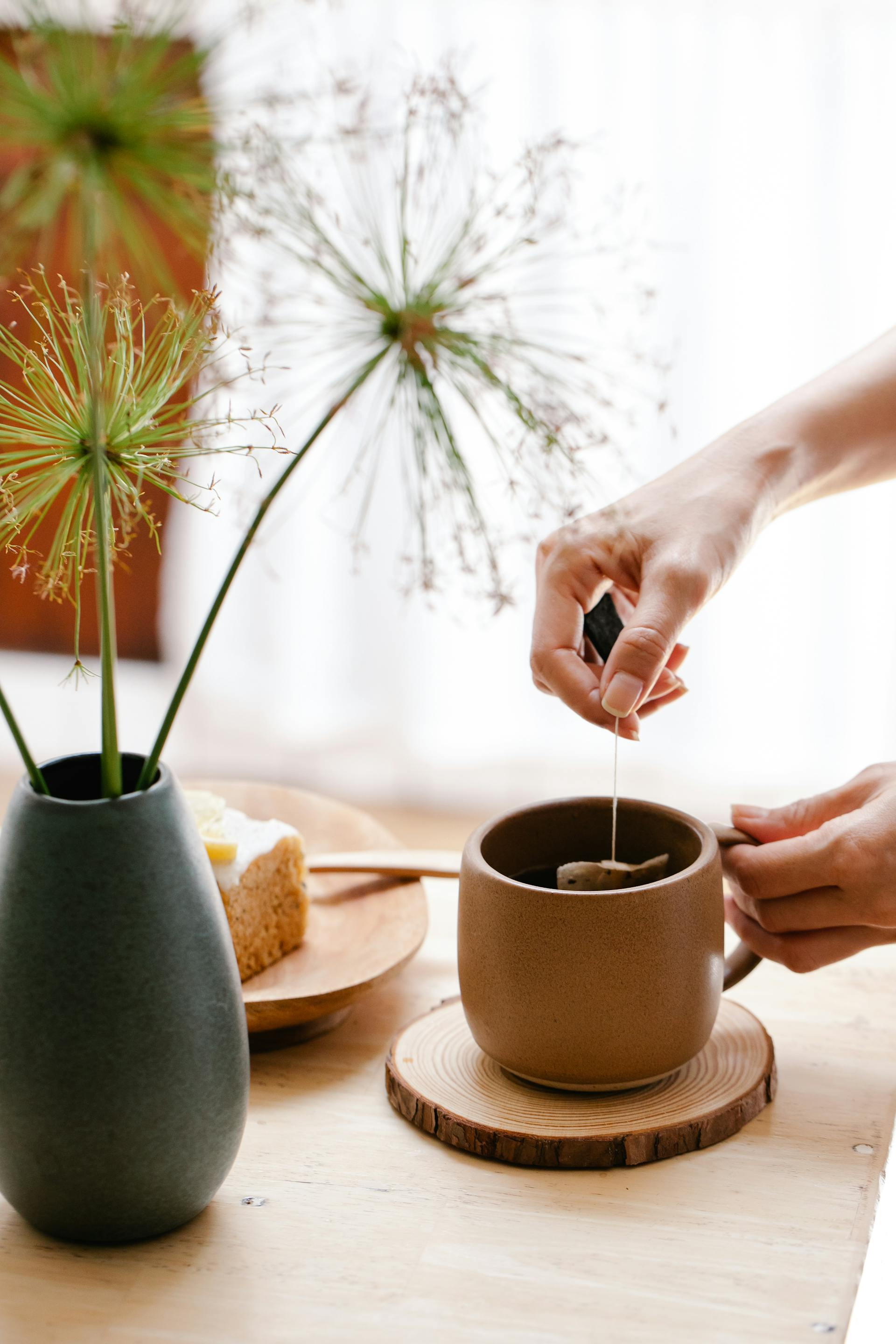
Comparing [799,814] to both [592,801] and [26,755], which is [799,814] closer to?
[592,801]

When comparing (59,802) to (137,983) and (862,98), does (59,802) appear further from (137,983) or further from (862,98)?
(862,98)

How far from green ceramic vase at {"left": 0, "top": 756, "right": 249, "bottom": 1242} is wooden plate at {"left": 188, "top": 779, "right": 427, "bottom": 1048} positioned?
198 millimetres

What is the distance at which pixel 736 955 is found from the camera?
0.95m

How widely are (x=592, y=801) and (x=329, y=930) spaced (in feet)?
0.88

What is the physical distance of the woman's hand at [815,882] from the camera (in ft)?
2.97

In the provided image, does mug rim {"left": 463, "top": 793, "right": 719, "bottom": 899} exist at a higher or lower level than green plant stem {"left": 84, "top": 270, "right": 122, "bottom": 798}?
lower

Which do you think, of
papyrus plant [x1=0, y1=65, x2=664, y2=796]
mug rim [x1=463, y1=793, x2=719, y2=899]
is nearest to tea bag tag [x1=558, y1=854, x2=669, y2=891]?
mug rim [x1=463, y1=793, x2=719, y2=899]

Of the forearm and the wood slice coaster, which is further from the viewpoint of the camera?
the forearm

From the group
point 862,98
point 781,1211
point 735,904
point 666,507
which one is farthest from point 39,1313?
point 862,98

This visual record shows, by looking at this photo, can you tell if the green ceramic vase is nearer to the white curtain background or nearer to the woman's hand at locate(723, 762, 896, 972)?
the woman's hand at locate(723, 762, 896, 972)

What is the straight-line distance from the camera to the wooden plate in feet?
2.99

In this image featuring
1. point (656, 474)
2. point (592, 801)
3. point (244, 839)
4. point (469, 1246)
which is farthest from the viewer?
point (656, 474)

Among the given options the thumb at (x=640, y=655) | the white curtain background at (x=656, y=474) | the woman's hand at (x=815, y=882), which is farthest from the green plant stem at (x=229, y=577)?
the white curtain background at (x=656, y=474)

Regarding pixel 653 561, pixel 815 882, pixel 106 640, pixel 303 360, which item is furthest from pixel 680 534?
pixel 106 640
